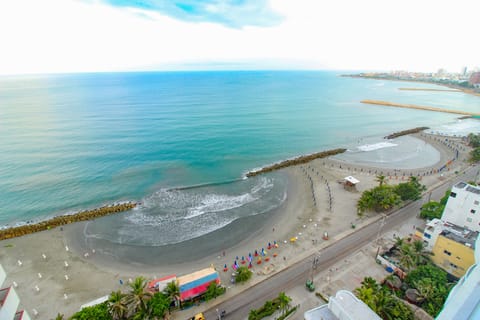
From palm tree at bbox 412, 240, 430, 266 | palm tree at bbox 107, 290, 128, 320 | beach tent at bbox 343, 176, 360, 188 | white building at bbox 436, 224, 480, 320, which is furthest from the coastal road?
white building at bbox 436, 224, 480, 320

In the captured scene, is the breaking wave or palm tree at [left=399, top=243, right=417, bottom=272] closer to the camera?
palm tree at [left=399, top=243, right=417, bottom=272]

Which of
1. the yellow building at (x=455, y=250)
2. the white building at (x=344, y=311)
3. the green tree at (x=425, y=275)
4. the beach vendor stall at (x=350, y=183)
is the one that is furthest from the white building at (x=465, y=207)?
the white building at (x=344, y=311)

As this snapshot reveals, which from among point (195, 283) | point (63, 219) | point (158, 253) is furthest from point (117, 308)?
point (63, 219)

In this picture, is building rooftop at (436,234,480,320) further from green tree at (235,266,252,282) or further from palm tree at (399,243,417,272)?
palm tree at (399,243,417,272)

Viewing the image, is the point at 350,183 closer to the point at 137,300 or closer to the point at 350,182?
the point at 350,182

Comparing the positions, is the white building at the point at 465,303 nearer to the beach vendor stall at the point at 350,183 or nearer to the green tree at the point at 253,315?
the green tree at the point at 253,315

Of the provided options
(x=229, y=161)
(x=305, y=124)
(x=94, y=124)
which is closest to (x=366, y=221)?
(x=229, y=161)
